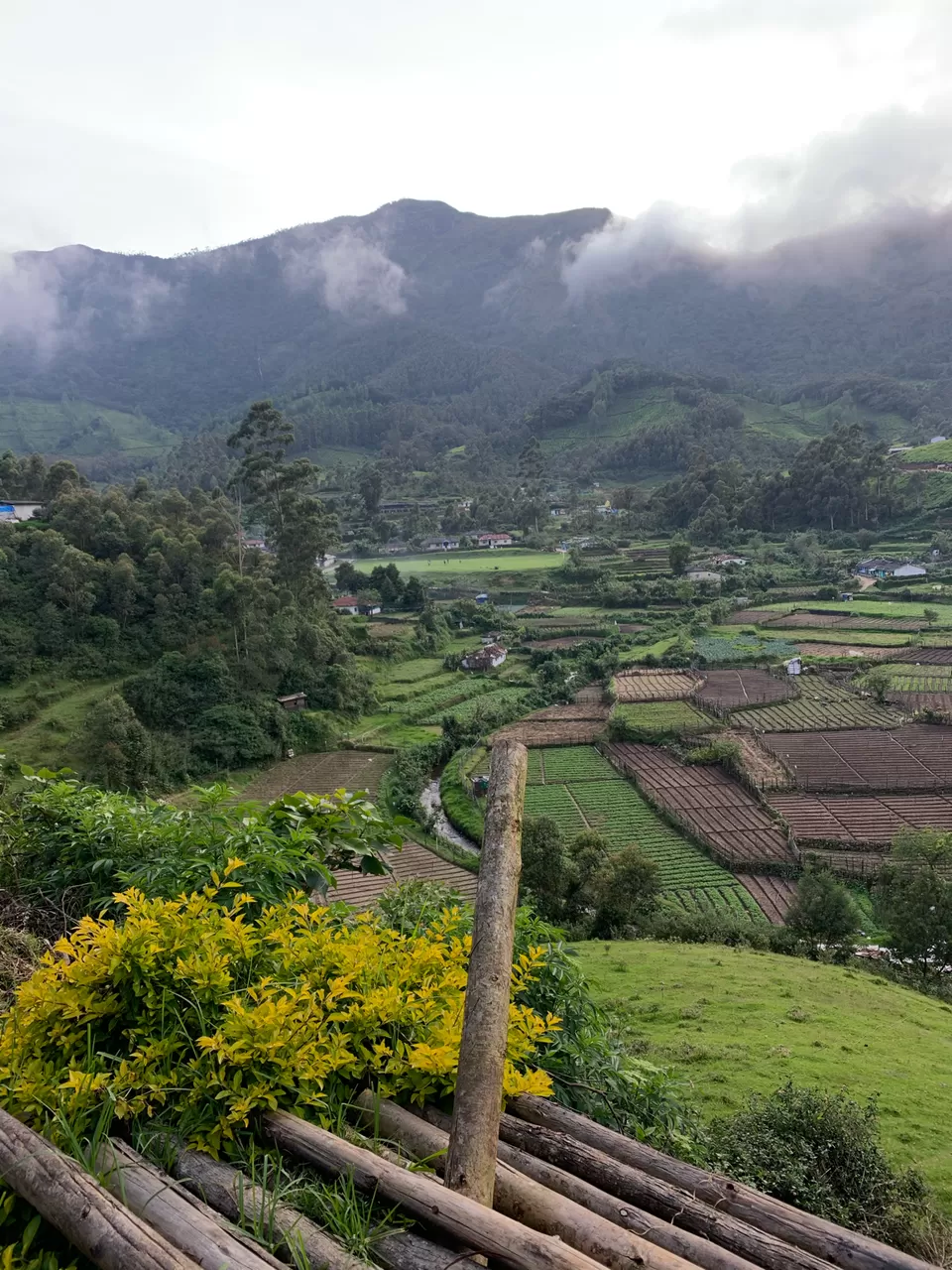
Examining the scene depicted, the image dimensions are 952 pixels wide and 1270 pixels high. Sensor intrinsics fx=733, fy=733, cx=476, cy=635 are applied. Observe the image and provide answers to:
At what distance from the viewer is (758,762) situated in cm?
2855

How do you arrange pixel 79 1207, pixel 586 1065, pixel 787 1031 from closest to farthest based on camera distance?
pixel 79 1207
pixel 586 1065
pixel 787 1031

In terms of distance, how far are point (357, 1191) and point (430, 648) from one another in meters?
41.4

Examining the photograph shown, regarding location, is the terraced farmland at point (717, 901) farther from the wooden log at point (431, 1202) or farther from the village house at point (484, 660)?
the village house at point (484, 660)

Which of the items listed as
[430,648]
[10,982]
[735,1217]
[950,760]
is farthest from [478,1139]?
[430,648]

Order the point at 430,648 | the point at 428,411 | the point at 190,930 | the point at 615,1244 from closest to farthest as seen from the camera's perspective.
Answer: the point at 615,1244 → the point at 190,930 → the point at 430,648 → the point at 428,411

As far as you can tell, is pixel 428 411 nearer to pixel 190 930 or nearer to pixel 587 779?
pixel 587 779

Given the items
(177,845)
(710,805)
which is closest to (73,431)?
(710,805)

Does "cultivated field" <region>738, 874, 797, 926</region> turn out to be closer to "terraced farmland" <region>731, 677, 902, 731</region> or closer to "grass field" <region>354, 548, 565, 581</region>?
"terraced farmland" <region>731, 677, 902, 731</region>

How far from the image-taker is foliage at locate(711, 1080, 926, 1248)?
447cm

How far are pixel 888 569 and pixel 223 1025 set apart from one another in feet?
219

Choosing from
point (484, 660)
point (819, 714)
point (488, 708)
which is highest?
point (484, 660)

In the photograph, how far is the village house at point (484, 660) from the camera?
41.0 meters

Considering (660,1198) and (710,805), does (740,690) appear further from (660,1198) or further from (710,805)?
(660,1198)

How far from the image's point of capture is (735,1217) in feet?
8.64
